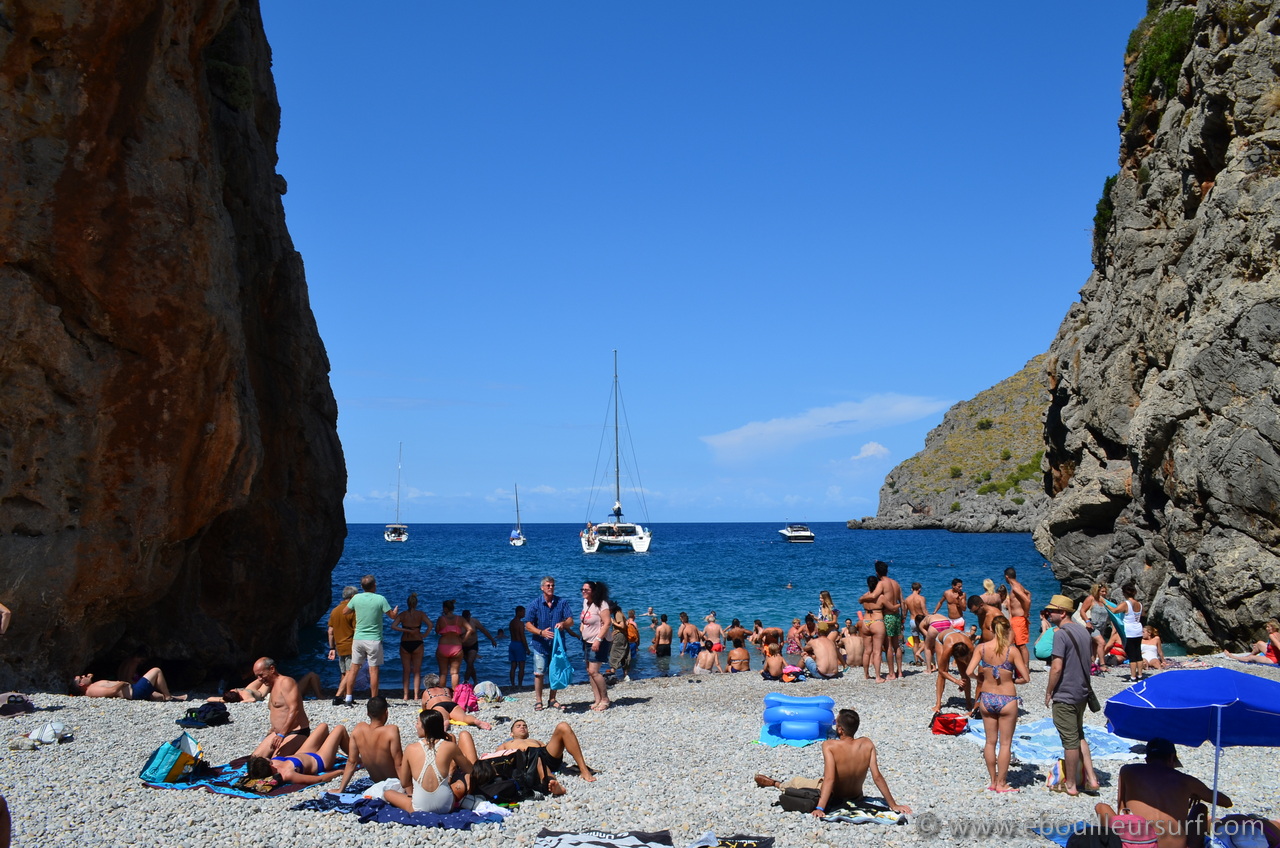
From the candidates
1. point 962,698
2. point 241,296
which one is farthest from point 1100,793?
point 241,296

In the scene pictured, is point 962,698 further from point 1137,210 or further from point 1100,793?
point 1137,210

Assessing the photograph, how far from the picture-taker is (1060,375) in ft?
115

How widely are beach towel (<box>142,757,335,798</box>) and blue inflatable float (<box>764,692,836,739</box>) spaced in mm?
5825

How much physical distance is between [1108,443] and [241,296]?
26.6 meters

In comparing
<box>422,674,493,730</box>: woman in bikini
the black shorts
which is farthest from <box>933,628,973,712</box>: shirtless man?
<box>422,674,493,730</box>: woman in bikini

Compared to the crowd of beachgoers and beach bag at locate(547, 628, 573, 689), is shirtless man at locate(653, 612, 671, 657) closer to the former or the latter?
the crowd of beachgoers

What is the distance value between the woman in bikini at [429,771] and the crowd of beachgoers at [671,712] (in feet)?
0.06

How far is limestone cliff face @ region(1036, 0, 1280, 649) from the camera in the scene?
60.2 ft

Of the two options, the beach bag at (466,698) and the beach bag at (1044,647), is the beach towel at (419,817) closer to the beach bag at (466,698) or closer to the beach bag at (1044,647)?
the beach bag at (466,698)

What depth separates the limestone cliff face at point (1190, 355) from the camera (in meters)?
18.3

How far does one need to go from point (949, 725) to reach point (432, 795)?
6.72 meters

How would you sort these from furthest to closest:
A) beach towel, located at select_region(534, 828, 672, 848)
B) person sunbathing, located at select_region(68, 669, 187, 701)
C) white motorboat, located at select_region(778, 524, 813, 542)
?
white motorboat, located at select_region(778, 524, 813, 542), person sunbathing, located at select_region(68, 669, 187, 701), beach towel, located at select_region(534, 828, 672, 848)

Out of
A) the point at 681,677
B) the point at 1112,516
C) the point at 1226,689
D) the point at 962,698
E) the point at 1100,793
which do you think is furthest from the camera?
the point at 1112,516

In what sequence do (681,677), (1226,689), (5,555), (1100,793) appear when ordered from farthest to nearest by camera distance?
(681,677), (5,555), (1100,793), (1226,689)
